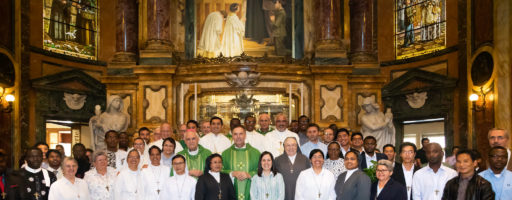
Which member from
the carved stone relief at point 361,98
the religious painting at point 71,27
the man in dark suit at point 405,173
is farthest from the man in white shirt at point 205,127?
the religious painting at point 71,27

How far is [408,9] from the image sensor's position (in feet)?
61.6

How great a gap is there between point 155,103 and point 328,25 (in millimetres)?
4203

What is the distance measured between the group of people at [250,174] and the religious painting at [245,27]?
545 centimetres

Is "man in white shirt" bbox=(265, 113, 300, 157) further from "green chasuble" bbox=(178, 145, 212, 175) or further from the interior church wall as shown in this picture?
the interior church wall

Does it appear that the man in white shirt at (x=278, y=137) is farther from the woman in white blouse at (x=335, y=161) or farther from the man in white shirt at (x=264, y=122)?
the woman in white blouse at (x=335, y=161)

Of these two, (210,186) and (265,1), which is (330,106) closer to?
(265,1)

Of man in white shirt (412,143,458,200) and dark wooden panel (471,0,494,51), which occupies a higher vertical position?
dark wooden panel (471,0,494,51)

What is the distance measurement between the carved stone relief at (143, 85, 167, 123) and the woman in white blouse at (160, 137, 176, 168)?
4.95 meters

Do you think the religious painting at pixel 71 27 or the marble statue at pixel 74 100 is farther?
the religious painting at pixel 71 27

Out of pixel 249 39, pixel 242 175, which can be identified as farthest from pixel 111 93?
pixel 242 175

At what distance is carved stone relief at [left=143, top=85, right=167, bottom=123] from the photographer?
15352 millimetres

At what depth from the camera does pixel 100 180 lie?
31.6ft

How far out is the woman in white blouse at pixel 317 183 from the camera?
30.3 ft

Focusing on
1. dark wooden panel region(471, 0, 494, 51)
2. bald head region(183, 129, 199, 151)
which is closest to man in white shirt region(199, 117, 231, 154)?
bald head region(183, 129, 199, 151)
